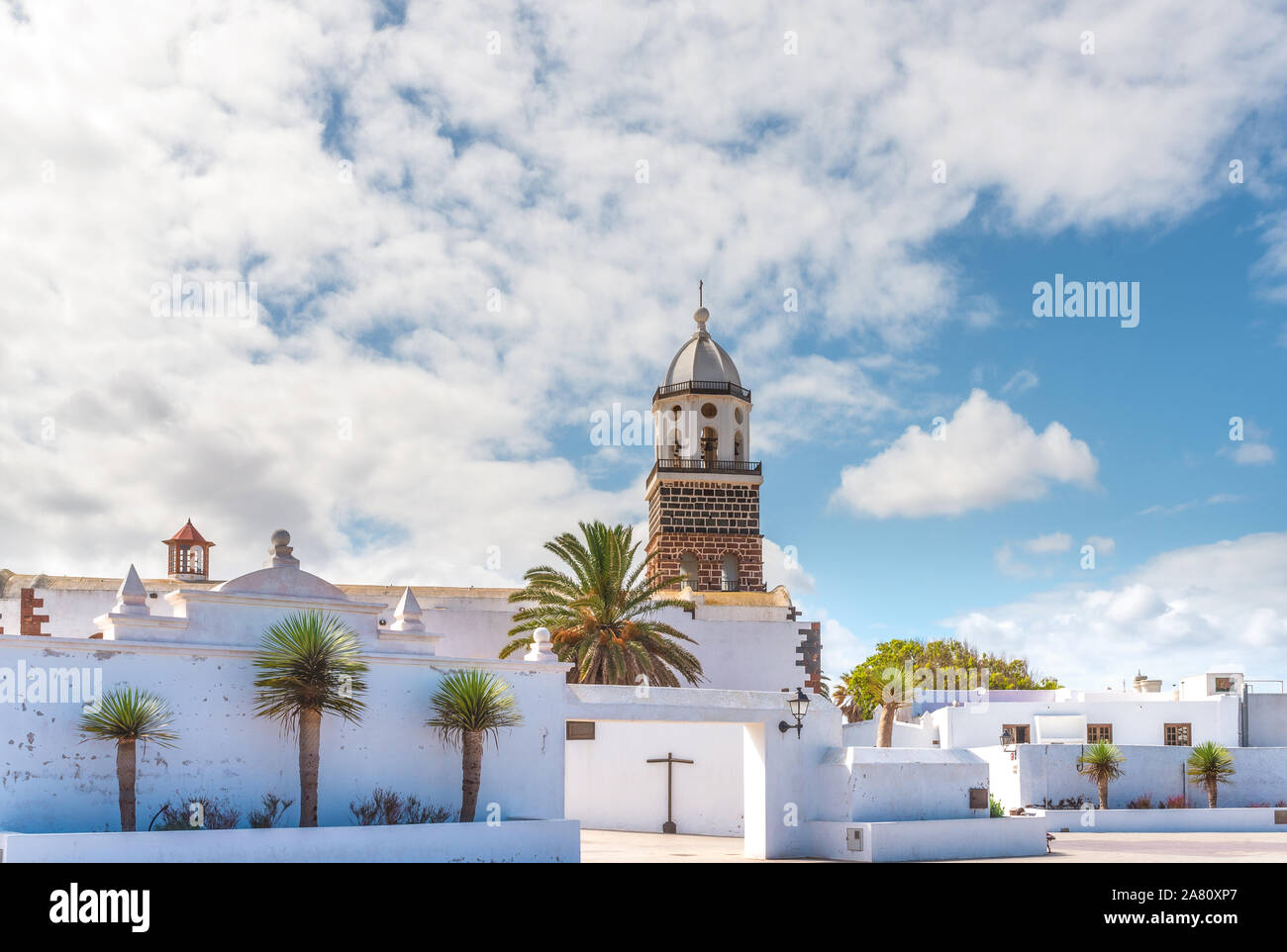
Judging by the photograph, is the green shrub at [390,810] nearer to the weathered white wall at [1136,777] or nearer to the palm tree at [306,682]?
the palm tree at [306,682]

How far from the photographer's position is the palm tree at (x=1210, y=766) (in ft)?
117

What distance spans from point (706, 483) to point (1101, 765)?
15.5 m

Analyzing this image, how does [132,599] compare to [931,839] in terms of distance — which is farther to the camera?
[931,839]

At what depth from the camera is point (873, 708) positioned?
5559 cm

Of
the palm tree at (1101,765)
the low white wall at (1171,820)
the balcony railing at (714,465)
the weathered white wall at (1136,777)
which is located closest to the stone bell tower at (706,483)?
the balcony railing at (714,465)

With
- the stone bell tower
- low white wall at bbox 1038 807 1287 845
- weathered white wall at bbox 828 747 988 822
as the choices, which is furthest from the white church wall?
the stone bell tower

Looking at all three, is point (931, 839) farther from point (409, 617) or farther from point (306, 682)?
point (306, 682)

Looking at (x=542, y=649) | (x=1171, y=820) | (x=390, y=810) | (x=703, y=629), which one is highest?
(x=542, y=649)

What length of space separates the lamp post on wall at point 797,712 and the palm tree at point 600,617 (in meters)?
7.09

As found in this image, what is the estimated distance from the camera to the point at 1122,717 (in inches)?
1599

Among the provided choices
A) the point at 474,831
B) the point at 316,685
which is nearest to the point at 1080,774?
the point at 474,831

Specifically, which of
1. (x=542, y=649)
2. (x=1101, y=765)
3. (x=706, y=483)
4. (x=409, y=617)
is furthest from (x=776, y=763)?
(x=706, y=483)
